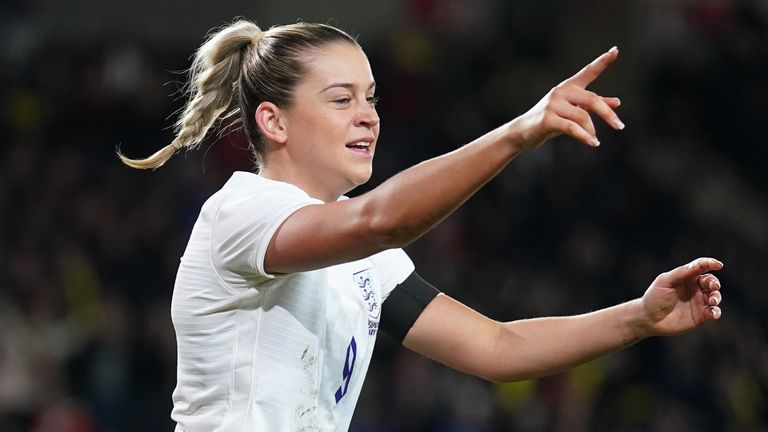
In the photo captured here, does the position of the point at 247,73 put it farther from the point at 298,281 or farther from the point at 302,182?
the point at 298,281

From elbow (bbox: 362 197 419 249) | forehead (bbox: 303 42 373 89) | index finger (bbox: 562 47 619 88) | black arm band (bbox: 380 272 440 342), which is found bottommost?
black arm band (bbox: 380 272 440 342)

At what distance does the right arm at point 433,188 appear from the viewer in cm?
216

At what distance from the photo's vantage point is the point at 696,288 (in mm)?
2848

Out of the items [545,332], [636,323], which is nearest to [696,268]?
[636,323]

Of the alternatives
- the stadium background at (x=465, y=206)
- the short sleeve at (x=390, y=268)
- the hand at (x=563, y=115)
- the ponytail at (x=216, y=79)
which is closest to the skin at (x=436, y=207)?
the hand at (x=563, y=115)

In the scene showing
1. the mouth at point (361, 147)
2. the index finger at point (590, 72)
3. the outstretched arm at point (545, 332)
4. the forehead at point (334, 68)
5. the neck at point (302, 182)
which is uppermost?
the forehead at point (334, 68)

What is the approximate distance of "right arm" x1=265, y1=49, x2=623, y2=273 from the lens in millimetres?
2162

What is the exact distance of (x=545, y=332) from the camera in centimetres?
309

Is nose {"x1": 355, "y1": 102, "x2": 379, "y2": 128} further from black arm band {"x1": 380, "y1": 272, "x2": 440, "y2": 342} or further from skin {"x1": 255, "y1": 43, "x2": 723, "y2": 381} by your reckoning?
black arm band {"x1": 380, "y1": 272, "x2": 440, "y2": 342}

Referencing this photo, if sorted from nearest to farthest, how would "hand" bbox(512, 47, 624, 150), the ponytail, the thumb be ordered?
1. "hand" bbox(512, 47, 624, 150)
2. the thumb
3. the ponytail

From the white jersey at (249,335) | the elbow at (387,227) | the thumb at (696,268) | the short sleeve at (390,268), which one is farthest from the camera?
the short sleeve at (390,268)

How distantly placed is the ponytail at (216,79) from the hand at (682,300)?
108cm

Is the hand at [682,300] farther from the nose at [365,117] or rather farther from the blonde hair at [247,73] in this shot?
the blonde hair at [247,73]

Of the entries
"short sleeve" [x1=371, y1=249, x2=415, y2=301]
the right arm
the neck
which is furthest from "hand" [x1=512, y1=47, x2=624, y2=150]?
"short sleeve" [x1=371, y1=249, x2=415, y2=301]
